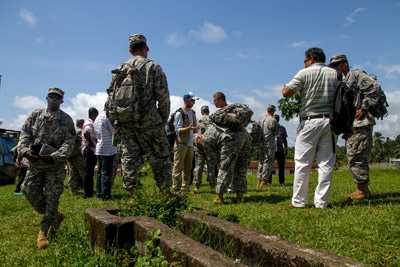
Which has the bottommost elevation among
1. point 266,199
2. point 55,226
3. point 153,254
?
point 55,226

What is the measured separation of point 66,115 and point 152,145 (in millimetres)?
1200

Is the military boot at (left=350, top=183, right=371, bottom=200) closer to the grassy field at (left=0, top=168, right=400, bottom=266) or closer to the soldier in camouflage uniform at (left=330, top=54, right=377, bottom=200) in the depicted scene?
the soldier in camouflage uniform at (left=330, top=54, right=377, bottom=200)

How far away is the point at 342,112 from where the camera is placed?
572cm

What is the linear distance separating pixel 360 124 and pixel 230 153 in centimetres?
207

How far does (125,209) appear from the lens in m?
4.56

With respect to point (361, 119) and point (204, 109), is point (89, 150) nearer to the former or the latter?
point (204, 109)

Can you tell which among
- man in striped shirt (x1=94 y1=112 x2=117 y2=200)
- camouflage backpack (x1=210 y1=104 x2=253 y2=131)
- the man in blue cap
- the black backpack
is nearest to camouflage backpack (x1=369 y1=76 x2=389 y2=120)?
the black backpack

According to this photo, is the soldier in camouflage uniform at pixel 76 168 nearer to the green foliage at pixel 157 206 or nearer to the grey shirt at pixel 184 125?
the grey shirt at pixel 184 125

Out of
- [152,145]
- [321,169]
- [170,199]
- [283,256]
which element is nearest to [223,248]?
[283,256]

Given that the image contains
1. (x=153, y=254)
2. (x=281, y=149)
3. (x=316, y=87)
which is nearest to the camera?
(x=153, y=254)

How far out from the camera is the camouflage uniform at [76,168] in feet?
33.8

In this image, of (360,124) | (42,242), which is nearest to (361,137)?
(360,124)

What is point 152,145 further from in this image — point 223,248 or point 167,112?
point 223,248

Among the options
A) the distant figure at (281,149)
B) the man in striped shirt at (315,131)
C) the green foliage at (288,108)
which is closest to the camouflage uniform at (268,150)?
the distant figure at (281,149)
